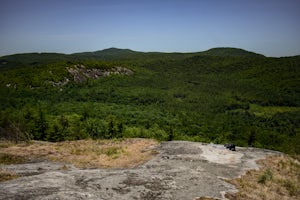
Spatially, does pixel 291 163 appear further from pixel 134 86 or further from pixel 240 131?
pixel 134 86

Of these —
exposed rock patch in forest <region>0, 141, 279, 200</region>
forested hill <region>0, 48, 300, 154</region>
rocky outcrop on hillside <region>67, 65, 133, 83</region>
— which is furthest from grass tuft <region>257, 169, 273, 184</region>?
rocky outcrop on hillside <region>67, 65, 133, 83</region>

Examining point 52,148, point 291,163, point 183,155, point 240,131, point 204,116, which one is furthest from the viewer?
point 204,116

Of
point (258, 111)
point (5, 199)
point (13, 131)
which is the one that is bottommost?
Answer: point (258, 111)

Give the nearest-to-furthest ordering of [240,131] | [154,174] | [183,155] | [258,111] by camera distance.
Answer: [154,174] < [183,155] < [240,131] < [258,111]

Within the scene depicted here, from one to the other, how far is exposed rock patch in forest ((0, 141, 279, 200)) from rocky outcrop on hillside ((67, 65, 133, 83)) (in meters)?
109

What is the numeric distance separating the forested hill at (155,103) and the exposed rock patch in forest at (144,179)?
1838 centimetres

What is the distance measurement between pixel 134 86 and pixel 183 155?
390 feet

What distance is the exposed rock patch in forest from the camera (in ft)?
55.7

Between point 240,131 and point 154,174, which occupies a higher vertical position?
point 154,174

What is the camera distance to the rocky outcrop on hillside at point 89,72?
433ft

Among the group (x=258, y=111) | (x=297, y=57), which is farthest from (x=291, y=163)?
(x=297, y=57)

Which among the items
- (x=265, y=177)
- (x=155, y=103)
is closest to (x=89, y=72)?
(x=155, y=103)

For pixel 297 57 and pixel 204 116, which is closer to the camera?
pixel 204 116

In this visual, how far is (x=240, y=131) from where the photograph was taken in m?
82.7
